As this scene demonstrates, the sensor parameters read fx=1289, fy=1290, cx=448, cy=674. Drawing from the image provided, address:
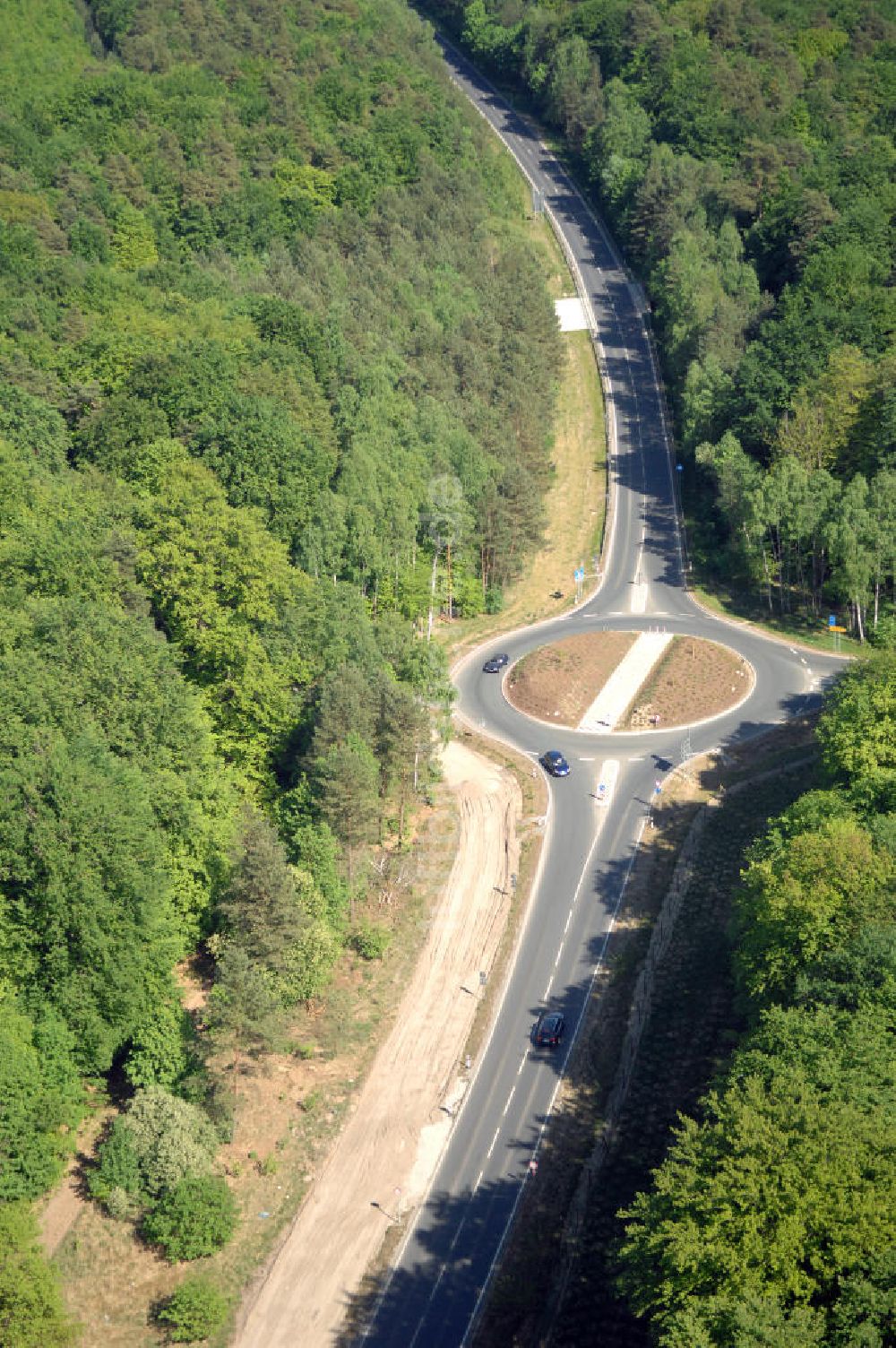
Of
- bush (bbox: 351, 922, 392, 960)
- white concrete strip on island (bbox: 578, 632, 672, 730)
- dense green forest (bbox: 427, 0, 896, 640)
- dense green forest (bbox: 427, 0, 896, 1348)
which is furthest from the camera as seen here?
dense green forest (bbox: 427, 0, 896, 640)

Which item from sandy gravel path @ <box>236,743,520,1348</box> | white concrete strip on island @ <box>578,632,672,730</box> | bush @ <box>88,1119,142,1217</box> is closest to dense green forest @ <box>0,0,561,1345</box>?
bush @ <box>88,1119,142,1217</box>

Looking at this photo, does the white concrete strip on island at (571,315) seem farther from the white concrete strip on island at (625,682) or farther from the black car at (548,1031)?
the black car at (548,1031)

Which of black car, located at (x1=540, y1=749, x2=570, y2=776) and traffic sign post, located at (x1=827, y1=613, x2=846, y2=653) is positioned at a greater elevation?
traffic sign post, located at (x1=827, y1=613, x2=846, y2=653)

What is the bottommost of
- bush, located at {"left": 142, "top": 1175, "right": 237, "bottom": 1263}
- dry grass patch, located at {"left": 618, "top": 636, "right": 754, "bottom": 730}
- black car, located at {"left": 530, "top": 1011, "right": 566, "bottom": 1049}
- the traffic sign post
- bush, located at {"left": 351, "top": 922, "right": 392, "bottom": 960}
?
bush, located at {"left": 142, "top": 1175, "right": 237, "bottom": 1263}

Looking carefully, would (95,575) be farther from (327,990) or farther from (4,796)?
(327,990)

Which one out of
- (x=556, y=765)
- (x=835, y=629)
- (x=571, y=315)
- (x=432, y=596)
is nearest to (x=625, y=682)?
(x=556, y=765)

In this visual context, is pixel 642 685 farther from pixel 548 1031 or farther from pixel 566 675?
pixel 548 1031

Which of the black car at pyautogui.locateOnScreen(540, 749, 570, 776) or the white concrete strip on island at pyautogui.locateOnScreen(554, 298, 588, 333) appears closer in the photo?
the black car at pyautogui.locateOnScreen(540, 749, 570, 776)

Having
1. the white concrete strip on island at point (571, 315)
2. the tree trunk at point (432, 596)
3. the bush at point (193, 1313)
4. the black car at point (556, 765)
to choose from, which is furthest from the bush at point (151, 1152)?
the white concrete strip on island at point (571, 315)

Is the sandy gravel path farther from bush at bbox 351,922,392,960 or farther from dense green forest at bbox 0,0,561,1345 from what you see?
dense green forest at bbox 0,0,561,1345
